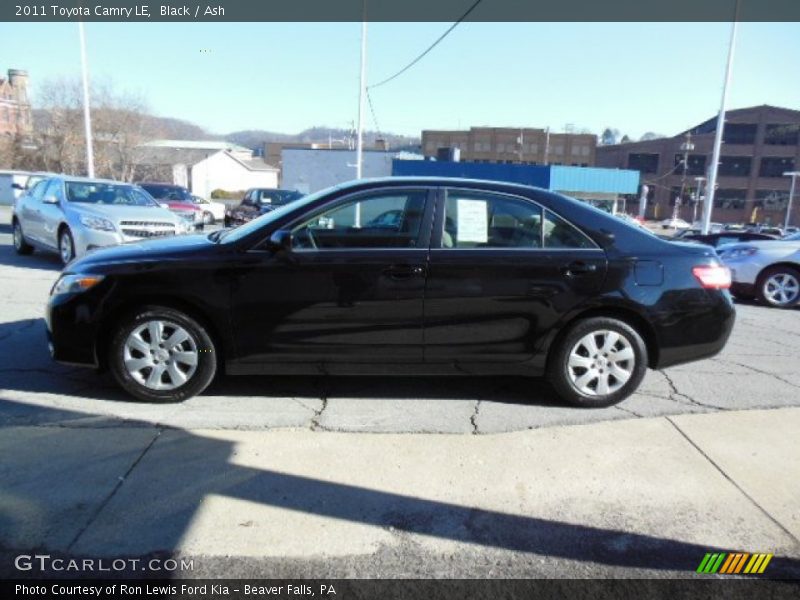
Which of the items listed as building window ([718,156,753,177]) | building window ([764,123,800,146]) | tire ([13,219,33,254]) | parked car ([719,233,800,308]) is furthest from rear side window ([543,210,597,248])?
building window ([764,123,800,146])

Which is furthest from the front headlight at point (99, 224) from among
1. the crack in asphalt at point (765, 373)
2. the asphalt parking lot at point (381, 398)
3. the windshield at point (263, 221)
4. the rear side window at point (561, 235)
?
the crack in asphalt at point (765, 373)

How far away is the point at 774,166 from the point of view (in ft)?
251

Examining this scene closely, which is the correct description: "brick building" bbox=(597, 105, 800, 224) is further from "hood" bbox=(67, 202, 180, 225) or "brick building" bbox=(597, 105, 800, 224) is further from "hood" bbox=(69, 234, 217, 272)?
"hood" bbox=(69, 234, 217, 272)

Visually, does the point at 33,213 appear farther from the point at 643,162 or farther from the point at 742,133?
the point at 643,162

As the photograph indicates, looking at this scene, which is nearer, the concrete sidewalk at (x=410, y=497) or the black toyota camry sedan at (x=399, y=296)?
the concrete sidewalk at (x=410, y=497)

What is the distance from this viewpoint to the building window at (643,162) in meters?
86.0

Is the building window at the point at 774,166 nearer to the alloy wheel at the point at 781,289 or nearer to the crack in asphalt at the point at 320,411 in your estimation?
the alloy wheel at the point at 781,289

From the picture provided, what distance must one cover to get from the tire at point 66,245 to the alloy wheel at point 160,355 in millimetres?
5896

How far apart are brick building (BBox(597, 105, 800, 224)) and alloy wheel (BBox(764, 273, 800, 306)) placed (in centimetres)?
7124

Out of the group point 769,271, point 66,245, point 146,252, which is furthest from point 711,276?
point 66,245

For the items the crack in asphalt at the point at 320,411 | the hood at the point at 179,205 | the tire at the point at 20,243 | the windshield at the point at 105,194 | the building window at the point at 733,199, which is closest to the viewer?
the crack in asphalt at the point at 320,411

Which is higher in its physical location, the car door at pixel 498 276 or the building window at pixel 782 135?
the building window at pixel 782 135

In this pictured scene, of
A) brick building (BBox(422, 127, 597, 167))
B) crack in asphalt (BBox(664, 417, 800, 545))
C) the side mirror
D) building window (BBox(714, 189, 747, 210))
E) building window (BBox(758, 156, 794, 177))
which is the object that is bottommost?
crack in asphalt (BBox(664, 417, 800, 545))

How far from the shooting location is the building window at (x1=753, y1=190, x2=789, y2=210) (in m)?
75.3
